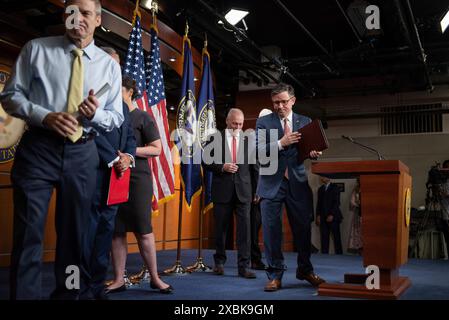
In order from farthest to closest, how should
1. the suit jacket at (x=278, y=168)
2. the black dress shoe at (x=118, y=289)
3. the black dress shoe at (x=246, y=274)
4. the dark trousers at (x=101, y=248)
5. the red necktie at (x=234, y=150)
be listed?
the red necktie at (x=234, y=150) → the black dress shoe at (x=246, y=274) → the suit jacket at (x=278, y=168) → the black dress shoe at (x=118, y=289) → the dark trousers at (x=101, y=248)

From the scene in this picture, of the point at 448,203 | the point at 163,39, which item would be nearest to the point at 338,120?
the point at 448,203

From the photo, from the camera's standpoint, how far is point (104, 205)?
2291 mm

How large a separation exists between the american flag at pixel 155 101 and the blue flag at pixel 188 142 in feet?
0.70

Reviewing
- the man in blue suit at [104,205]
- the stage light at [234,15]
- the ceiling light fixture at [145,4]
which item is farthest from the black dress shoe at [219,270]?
the stage light at [234,15]

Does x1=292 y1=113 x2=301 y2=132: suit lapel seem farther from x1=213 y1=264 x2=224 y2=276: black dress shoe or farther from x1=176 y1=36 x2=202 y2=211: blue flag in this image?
x1=213 y1=264 x2=224 y2=276: black dress shoe

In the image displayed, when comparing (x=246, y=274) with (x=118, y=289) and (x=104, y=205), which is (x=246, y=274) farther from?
(x=104, y=205)

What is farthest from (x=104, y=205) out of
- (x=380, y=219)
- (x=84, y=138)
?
(x=380, y=219)

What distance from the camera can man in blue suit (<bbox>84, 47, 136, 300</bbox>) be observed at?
2186 millimetres

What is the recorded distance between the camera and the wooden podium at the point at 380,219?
114 inches

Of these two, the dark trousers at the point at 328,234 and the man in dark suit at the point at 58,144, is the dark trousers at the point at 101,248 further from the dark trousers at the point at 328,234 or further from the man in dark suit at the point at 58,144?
the dark trousers at the point at 328,234

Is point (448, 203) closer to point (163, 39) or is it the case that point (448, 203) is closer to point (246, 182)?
point (246, 182)

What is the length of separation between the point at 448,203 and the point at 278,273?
483 centimetres

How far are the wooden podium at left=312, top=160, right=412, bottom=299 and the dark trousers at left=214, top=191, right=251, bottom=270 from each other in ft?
3.92

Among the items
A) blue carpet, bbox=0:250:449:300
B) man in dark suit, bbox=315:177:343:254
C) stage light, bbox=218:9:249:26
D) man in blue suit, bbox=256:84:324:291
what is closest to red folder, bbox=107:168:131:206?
blue carpet, bbox=0:250:449:300
